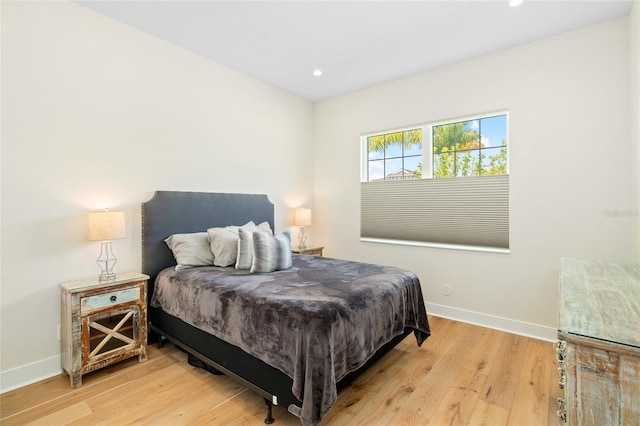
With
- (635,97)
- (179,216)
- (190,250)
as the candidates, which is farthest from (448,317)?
(179,216)

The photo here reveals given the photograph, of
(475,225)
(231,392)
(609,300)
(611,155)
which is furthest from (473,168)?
(231,392)

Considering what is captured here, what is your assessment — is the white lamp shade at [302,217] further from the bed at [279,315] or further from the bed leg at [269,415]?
the bed leg at [269,415]

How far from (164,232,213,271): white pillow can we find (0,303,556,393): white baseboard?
115cm

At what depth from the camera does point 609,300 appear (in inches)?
49.8

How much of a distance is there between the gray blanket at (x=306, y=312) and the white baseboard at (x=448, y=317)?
2.74 feet

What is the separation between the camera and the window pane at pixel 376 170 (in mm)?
4215

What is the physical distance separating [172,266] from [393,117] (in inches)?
126

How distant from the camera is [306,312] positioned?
1.73 m

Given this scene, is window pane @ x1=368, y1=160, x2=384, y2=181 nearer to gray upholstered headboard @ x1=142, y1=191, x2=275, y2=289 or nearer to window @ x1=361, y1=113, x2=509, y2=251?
window @ x1=361, y1=113, x2=509, y2=251

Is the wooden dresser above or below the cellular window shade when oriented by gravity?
below

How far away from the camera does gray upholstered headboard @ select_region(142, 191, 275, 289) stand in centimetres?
287

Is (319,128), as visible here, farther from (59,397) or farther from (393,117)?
(59,397)

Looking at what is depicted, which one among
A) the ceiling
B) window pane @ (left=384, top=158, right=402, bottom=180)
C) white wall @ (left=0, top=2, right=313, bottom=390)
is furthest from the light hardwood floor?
the ceiling

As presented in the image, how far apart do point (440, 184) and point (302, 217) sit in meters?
1.90
